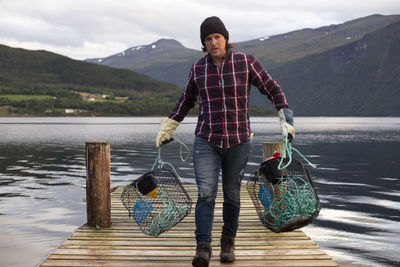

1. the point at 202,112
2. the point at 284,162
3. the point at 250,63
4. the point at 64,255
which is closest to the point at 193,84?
the point at 202,112

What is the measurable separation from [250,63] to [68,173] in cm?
1582

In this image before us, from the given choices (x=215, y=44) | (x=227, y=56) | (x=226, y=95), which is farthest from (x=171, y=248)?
(x=215, y=44)

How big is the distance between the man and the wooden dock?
72 centimetres

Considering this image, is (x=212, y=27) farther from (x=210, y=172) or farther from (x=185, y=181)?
(x=185, y=181)

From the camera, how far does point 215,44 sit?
15.5ft

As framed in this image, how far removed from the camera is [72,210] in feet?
38.2

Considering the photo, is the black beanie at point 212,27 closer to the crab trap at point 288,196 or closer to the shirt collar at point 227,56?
the shirt collar at point 227,56

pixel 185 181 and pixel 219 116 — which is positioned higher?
pixel 219 116

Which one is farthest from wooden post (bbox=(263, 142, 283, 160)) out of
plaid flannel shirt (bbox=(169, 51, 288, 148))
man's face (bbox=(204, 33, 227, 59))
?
man's face (bbox=(204, 33, 227, 59))

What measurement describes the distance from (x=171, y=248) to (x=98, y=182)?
181 cm

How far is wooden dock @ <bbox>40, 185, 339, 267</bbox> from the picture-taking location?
16.9 ft

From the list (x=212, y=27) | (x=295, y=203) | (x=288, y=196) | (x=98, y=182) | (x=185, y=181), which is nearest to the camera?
(x=212, y=27)

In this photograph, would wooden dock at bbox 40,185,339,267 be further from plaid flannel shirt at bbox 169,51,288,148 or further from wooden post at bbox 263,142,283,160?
plaid flannel shirt at bbox 169,51,288,148

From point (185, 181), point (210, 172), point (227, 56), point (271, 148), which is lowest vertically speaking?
point (185, 181)
